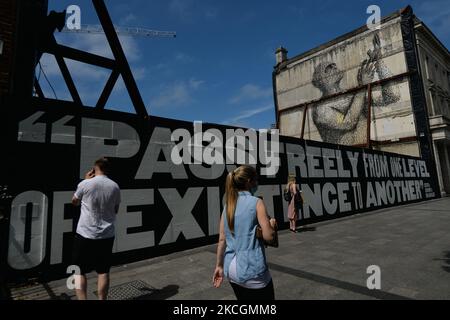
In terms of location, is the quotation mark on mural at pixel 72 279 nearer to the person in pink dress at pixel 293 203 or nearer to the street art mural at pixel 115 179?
the street art mural at pixel 115 179

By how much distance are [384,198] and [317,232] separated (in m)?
9.02

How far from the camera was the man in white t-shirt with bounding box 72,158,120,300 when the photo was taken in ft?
10.2

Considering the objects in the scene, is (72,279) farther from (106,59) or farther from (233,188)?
(106,59)

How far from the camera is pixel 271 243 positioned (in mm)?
2021

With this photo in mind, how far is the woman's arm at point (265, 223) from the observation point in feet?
6.63

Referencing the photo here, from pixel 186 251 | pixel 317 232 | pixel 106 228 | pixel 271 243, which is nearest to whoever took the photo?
pixel 271 243

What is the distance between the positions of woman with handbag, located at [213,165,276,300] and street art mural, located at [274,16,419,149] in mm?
23374

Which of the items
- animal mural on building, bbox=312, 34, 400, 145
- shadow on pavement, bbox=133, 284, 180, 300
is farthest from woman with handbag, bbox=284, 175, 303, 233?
animal mural on building, bbox=312, 34, 400, 145

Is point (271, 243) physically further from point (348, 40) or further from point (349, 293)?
point (348, 40)

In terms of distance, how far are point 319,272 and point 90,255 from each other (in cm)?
351

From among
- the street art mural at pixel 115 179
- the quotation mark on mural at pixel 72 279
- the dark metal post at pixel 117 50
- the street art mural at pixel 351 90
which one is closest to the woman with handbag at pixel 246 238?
the quotation mark on mural at pixel 72 279

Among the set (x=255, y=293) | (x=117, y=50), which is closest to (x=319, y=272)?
(x=255, y=293)

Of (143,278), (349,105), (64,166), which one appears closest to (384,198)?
(349,105)

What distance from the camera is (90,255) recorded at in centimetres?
311
